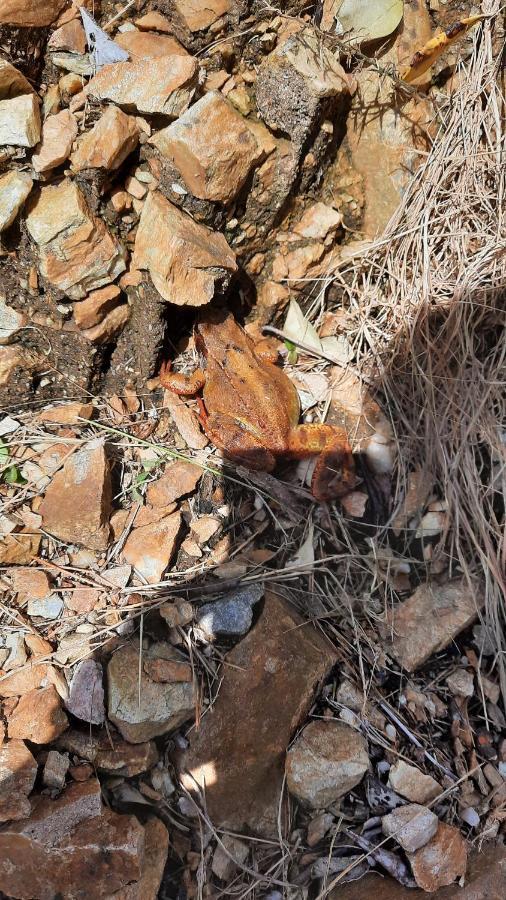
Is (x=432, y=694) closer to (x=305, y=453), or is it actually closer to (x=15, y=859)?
(x=305, y=453)

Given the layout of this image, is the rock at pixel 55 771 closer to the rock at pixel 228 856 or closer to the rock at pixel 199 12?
the rock at pixel 228 856

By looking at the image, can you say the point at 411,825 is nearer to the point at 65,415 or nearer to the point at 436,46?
the point at 65,415

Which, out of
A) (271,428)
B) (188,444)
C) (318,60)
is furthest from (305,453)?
(318,60)

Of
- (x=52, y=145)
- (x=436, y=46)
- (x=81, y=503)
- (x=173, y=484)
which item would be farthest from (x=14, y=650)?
(x=436, y=46)

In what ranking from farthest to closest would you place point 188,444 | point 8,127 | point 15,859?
point 188,444
point 8,127
point 15,859

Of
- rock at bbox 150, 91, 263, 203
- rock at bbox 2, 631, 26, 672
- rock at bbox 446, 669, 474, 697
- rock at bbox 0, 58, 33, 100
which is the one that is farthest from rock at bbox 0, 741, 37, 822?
rock at bbox 0, 58, 33, 100

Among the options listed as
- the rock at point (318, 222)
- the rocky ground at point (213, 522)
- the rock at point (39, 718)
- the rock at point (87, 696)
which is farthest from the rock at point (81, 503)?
the rock at point (318, 222)
